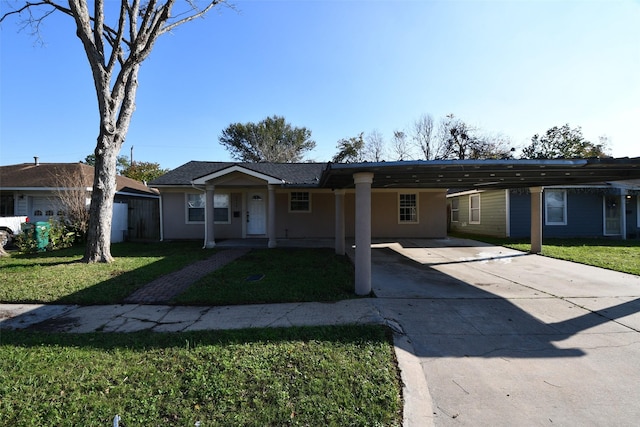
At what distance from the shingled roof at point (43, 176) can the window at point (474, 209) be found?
19490 mm

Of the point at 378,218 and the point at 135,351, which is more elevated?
the point at 378,218

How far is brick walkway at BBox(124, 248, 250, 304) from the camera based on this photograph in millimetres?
5867

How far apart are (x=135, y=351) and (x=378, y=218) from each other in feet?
41.9

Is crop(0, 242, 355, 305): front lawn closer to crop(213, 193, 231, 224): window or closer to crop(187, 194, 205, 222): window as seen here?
crop(187, 194, 205, 222): window

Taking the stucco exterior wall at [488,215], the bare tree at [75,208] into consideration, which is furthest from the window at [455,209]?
the bare tree at [75,208]

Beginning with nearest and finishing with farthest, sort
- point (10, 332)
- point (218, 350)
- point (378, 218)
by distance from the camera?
point (218, 350) → point (10, 332) → point (378, 218)

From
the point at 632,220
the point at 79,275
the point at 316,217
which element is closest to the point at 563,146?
the point at 632,220

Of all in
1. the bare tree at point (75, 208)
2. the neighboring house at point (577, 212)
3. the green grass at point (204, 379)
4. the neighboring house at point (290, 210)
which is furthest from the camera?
the neighboring house at point (577, 212)

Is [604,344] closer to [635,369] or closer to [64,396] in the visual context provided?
[635,369]

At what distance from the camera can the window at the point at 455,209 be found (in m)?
21.2

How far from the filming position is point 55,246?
12.2 metres

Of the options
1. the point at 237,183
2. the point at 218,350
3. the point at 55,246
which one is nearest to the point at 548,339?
the point at 218,350

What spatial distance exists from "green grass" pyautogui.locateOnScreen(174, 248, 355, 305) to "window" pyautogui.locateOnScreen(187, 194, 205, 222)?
6.01 m

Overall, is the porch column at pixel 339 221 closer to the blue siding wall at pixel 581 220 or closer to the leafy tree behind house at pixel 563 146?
the blue siding wall at pixel 581 220
